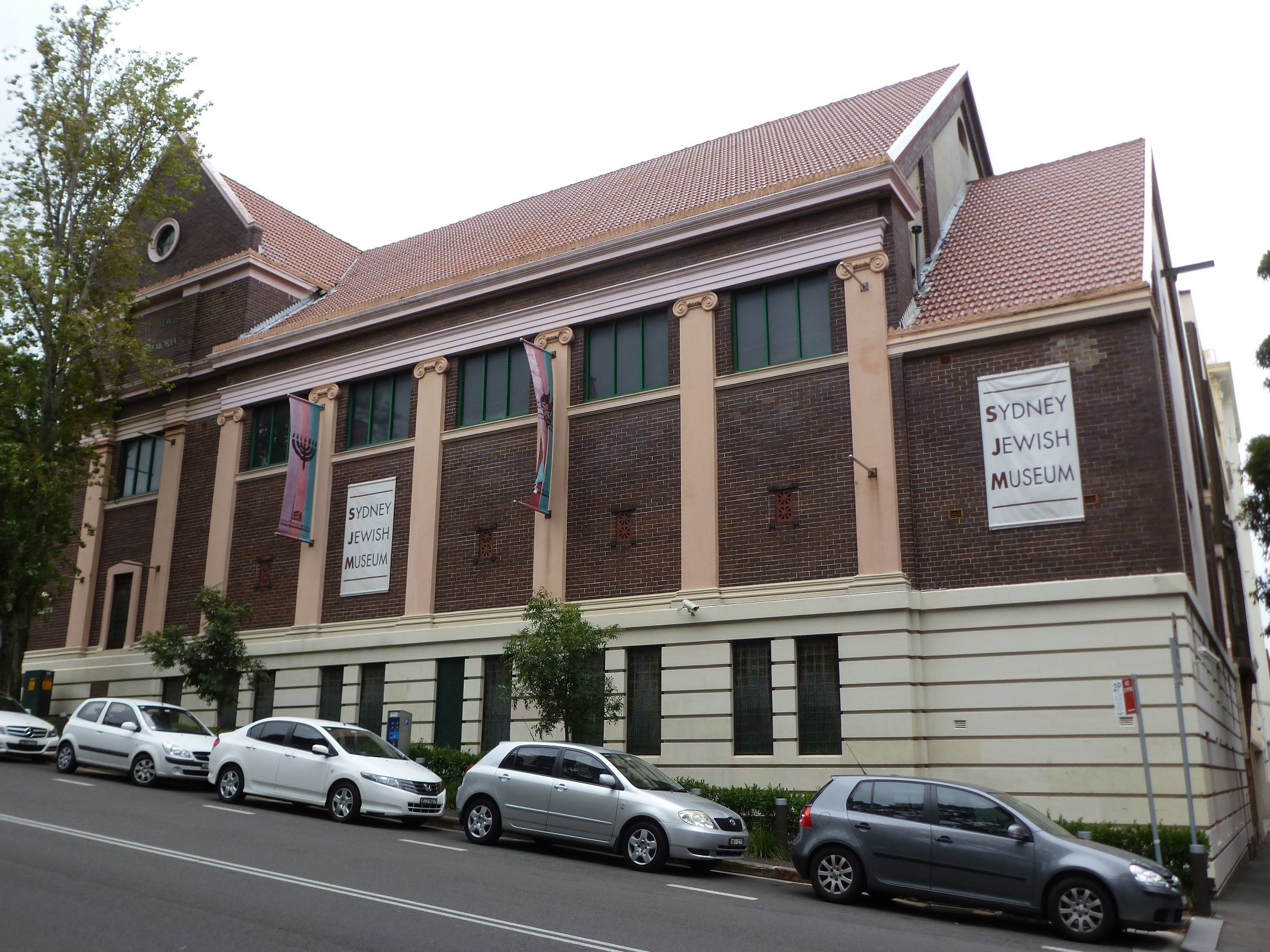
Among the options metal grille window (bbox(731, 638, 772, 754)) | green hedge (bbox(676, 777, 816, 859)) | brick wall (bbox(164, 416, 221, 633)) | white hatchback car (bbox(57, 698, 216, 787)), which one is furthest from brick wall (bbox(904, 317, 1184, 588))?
brick wall (bbox(164, 416, 221, 633))

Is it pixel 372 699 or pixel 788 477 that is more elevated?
pixel 788 477

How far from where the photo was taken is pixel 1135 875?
11.1 meters

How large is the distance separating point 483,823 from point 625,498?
7584mm

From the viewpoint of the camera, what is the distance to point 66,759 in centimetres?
2100

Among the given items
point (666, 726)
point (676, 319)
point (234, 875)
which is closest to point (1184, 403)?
point (676, 319)

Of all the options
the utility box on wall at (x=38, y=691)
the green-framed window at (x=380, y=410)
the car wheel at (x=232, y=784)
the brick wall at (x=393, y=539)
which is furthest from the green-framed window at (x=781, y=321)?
the utility box on wall at (x=38, y=691)

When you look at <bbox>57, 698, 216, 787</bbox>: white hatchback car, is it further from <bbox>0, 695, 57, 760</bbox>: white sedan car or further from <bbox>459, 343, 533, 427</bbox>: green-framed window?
<bbox>459, 343, 533, 427</bbox>: green-framed window

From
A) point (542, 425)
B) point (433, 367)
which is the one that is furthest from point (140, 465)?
point (542, 425)

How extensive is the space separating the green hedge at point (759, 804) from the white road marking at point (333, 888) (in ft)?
23.3

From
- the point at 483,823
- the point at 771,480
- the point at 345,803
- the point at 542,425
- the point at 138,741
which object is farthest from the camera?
the point at 542,425

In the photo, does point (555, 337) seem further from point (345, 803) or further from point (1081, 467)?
point (1081, 467)

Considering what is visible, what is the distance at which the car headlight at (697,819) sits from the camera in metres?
13.9

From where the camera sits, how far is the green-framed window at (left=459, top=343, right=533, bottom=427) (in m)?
23.7

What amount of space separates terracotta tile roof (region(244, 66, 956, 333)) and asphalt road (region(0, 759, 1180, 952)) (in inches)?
511
